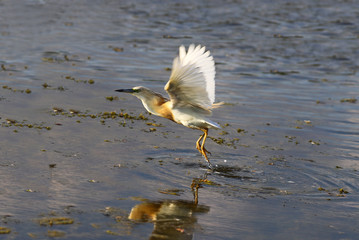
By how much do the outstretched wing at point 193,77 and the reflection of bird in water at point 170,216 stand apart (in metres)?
1.43

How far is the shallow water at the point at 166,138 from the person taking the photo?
6688mm

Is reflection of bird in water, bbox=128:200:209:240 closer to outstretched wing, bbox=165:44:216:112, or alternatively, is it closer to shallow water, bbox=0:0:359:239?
shallow water, bbox=0:0:359:239

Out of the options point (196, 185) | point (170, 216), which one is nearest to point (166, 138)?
point (196, 185)

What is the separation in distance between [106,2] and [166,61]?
9.05 m

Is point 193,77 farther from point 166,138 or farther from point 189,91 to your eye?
point 166,138

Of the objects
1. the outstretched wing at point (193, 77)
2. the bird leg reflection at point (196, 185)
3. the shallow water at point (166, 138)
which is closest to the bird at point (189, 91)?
the outstretched wing at point (193, 77)

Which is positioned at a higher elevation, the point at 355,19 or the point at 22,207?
the point at 355,19

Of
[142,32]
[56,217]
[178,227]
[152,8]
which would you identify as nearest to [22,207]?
[56,217]

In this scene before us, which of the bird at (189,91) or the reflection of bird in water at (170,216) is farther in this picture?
the bird at (189,91)

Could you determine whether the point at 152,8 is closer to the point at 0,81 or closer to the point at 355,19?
the point at 355,19

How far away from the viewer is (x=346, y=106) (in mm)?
12680

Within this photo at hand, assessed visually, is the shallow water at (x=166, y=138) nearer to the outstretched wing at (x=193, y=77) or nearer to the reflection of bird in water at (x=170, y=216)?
the reflection of bird in water at (x=170, y=216)

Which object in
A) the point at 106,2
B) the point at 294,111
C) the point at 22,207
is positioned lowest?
the point at 22,207

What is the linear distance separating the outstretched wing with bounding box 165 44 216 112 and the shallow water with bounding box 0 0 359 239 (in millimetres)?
1080
